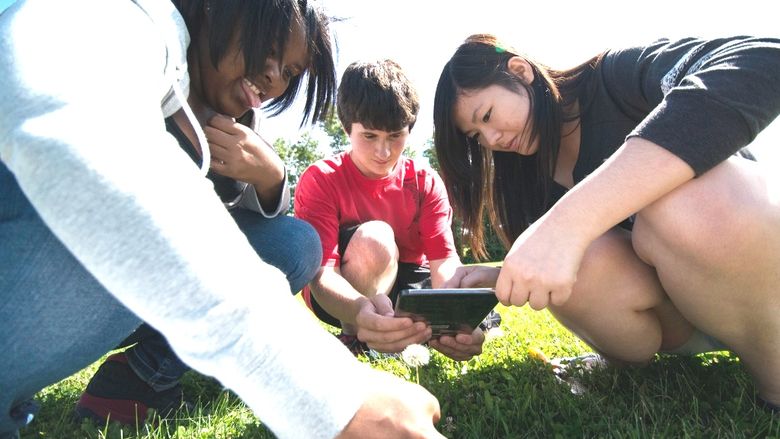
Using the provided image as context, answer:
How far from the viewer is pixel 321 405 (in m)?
0.79

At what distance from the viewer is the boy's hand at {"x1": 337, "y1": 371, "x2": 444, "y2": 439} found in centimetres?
83

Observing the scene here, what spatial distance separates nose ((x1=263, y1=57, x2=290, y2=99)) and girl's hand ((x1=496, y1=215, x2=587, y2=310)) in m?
0.91

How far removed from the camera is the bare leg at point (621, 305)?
5.76ft

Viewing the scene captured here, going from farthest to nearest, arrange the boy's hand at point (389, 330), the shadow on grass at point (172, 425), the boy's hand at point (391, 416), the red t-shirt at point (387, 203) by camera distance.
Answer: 1. the red t-shirt at point (387, 203)
2. the boy's hand at point (389, 330)
3. the shadow on grass at point (172, 425)
4. the boy's hand at point (391, 416)

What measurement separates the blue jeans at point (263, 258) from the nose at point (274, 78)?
528 mm

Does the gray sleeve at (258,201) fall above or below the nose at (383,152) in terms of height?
above

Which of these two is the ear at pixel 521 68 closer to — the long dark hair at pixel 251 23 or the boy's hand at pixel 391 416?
the long dark hair at pixel 251 23

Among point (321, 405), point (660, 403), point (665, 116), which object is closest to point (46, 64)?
point (321, 405)

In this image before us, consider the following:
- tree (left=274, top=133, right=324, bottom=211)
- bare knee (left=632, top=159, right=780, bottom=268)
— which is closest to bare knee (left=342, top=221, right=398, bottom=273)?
bare knee (left=632, top=159, right=780, bottom=268)

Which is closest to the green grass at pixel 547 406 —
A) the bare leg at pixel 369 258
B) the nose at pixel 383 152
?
the bare leg at pixel 369 258

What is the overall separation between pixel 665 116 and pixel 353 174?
83.0 inches

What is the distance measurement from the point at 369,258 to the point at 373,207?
55 centimetres

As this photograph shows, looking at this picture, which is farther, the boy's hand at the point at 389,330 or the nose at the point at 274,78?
the boy's hand at the point at 389,330

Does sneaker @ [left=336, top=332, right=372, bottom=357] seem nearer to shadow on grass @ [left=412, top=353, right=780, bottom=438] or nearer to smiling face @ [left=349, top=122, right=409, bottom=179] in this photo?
shadow on grass @ [left=412, top=353, right=780, bottom=438]
